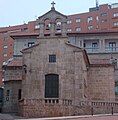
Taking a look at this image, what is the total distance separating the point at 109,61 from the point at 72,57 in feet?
31.9

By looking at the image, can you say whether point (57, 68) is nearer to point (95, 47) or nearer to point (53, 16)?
point (53, 16)

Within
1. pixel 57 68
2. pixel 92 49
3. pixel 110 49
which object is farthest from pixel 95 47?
pixel 57 68

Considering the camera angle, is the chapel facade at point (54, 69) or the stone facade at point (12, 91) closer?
the chapel facade at point (54, 69)

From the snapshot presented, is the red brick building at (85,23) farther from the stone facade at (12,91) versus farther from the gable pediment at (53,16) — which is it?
the gable pediment at (53,16)

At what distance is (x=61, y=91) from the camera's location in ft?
105

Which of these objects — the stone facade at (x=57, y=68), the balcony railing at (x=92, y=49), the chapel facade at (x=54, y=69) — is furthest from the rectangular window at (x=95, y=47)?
the chapel facade at (x=54, y=69)

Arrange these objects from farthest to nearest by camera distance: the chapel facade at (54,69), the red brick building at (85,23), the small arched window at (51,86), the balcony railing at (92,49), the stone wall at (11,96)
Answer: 1. the red brick building at (85,23)
2. the balcony railing at (92,49)
3. the stone wall at (11,96)
4. the small arched window at (51,86)
5. the chapel facade at (54,69)

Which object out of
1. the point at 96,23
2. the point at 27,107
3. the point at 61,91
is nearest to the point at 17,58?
the point at 61,91

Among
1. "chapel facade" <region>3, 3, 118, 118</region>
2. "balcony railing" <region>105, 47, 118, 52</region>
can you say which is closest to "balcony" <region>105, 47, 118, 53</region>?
"balcony railing" <region>105, 47, 118, 52</region>

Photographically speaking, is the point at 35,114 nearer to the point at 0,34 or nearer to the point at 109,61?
the point at 109,61

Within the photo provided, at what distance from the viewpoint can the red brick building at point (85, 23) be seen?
8505 cm

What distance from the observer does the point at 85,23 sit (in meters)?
88.6

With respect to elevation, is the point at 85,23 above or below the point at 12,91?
above

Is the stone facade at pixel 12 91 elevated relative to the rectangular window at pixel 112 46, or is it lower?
lower
